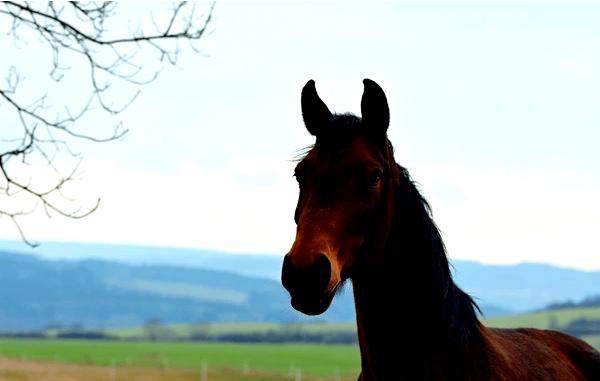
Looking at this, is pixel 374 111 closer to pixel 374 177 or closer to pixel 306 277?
pixel 374 177

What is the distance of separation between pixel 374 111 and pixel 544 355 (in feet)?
7.89

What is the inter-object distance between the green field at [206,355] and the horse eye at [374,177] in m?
57.3

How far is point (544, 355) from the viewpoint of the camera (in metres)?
7.20

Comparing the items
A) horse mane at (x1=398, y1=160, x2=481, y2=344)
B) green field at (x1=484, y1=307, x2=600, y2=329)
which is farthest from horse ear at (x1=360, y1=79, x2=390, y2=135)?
green field at (x1=484, y1=307, x2=600, y2=329)

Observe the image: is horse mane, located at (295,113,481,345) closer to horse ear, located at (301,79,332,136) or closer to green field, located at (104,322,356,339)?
horse ear, located at (301,79,332,136)

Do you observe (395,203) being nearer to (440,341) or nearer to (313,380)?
(440,341)

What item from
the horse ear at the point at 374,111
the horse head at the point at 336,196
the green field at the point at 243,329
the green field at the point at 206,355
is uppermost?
the green field at the point at 243,329

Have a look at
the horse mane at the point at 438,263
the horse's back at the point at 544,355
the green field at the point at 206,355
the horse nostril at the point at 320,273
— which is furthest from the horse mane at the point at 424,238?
the green field at the point at 206,355

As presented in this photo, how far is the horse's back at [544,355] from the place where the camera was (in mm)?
6527

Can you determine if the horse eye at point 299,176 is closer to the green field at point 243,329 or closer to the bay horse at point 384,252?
the bay horse at point 384,252

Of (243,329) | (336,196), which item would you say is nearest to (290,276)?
(336,196)

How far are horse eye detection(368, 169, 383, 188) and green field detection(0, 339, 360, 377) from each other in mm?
57327

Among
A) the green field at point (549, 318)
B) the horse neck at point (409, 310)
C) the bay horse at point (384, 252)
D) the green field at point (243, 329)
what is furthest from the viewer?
the green field at point (243, 329)

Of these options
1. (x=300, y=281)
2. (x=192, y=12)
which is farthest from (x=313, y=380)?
(x=300, y=281)
